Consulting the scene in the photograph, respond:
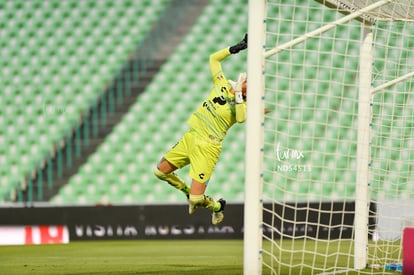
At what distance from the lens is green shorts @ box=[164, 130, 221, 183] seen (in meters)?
7.83

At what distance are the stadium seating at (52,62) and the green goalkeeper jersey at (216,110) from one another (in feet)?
25.6

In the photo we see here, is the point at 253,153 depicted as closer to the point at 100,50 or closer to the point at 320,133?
the point at 320,133

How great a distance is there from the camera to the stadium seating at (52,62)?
15406mm

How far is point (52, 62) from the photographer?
52.3 feet

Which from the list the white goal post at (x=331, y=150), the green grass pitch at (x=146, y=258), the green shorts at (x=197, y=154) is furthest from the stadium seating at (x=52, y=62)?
the green shorts at (x=197, y=154)

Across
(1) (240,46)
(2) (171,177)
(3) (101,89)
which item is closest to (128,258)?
(2) (171,177)

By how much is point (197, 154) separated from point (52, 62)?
28.7 ft

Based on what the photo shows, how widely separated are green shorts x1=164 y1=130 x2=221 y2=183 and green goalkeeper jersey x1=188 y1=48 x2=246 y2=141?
0.26ft

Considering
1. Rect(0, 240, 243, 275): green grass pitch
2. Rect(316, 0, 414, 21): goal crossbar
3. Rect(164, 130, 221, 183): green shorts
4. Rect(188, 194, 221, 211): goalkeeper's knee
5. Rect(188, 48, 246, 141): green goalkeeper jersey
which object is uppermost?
Rect(316, 0, 414, 21): goal crossbar

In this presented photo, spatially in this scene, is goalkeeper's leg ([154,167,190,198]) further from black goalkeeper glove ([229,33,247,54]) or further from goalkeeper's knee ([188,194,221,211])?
black goalkeeper glove ([229,33,247,54])

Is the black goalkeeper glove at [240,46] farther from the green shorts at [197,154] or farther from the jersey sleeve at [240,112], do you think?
the green shorts at [197,154]

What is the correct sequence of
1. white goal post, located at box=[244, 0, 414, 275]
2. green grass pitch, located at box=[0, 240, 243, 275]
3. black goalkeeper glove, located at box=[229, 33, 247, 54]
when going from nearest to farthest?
1. white goal post, located at box=[244, 0, 414, 275]
2. black goalkeeper glove, located at box=[229, 33, 247, 54]
3. green grass pitch, located at box=[0, 240, 243, 275]

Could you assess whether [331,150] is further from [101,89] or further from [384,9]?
[384,9]

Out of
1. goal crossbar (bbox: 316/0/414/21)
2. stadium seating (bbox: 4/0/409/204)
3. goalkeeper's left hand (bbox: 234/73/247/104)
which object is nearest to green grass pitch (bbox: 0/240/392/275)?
goalkeeper's left hand (bbox: 234/73/247/104)
